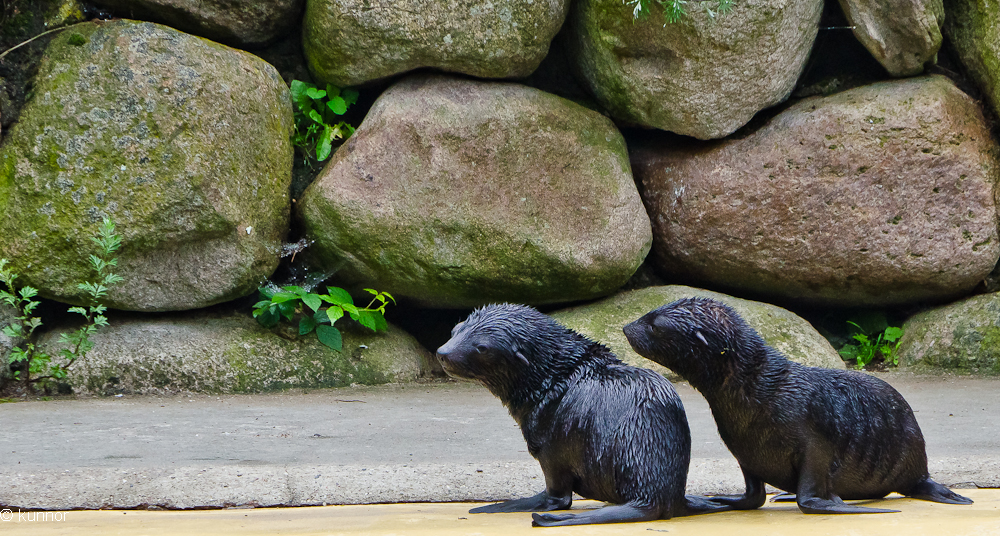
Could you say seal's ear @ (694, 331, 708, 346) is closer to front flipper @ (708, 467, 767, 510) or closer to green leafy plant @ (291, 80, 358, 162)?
front flipper @ (708, 467, 767, 510)

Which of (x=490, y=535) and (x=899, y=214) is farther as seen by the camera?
(x=899, y=214)

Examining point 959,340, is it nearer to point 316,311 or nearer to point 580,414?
point 316,311

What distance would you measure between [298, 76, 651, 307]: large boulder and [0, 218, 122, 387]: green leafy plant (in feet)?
3.78

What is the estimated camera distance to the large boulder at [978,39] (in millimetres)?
5469

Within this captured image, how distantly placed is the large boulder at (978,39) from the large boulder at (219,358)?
415cm

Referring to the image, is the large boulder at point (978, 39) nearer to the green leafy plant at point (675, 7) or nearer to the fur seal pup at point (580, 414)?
the green leafy plant at point (675, 7)

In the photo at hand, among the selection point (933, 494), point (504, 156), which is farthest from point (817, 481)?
point (504, 156)

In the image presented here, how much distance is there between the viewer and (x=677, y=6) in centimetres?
483

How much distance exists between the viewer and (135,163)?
466cm

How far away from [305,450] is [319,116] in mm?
2839

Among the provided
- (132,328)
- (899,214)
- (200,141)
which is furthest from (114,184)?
(899,214)

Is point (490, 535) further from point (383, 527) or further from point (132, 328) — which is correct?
point (132, 328)

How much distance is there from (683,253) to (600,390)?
3.77m

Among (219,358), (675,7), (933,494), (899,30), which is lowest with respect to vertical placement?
(219,358)
